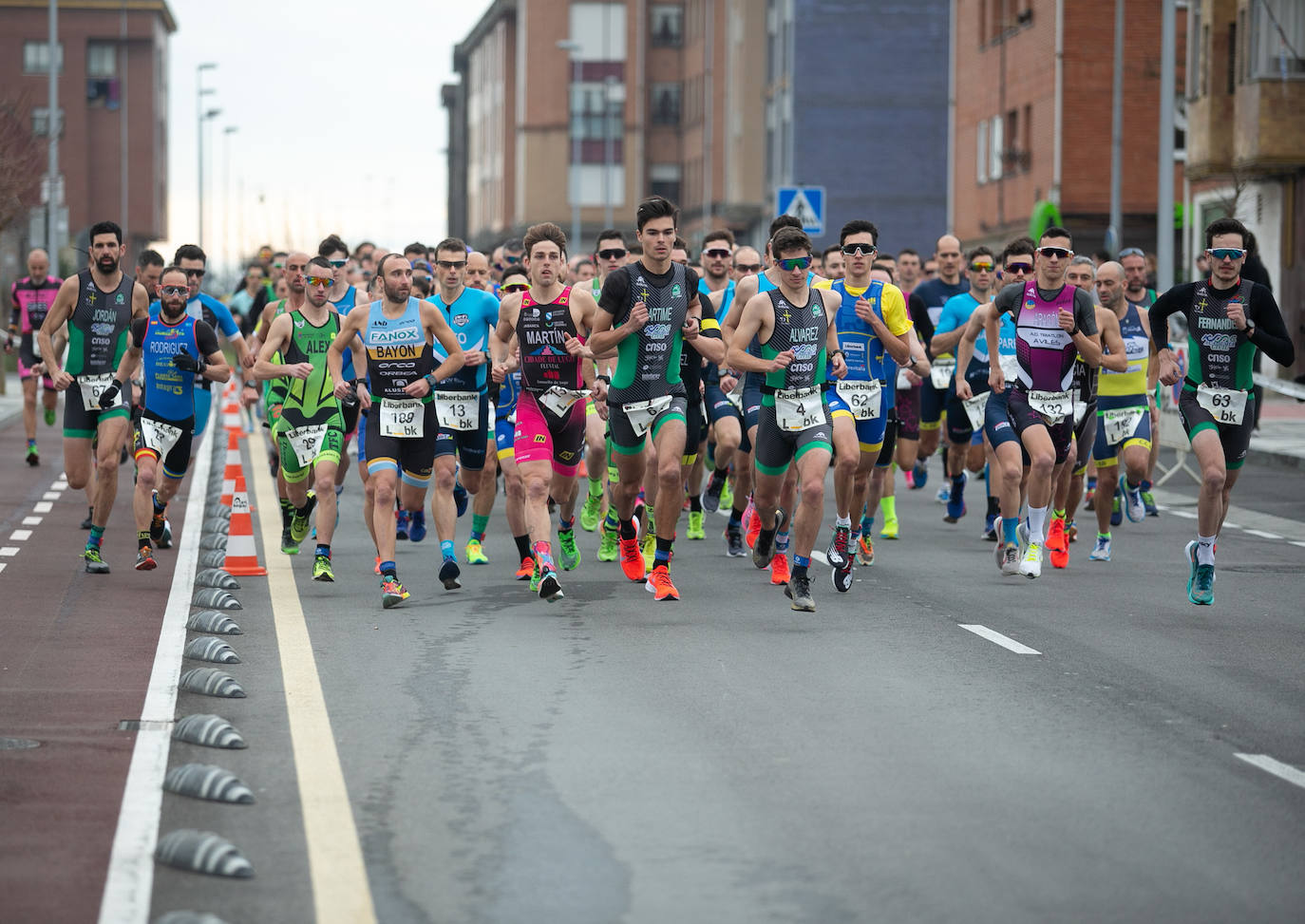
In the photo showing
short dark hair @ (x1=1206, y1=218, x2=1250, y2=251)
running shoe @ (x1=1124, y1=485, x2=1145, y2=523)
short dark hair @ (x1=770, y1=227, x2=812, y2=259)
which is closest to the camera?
short dark hair @ (x1=770, y1=227, x2=812, y2=259)

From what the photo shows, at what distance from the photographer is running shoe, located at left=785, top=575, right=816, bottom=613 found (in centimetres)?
1149

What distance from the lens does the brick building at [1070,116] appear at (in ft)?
148

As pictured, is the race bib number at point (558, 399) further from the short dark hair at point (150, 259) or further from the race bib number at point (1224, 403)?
the short dark hair at point (150, 259)

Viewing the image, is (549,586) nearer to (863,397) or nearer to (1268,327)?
(863,397)

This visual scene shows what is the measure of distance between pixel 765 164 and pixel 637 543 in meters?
61.1

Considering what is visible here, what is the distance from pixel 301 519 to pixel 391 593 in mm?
2428

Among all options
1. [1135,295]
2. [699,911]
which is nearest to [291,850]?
[699,911]

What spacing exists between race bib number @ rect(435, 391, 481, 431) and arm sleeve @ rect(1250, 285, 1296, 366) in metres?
4.57

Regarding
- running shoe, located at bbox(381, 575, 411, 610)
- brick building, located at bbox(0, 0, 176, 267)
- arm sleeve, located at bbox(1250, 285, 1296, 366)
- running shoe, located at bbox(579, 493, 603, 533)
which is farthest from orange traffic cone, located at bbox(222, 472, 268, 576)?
brick building, located at bbox(0, 0, 176, 267)

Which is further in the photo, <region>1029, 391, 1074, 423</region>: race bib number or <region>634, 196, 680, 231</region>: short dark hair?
<region>1029, 391, 1074, 423</region>: race bib number

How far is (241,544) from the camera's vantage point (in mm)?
13367

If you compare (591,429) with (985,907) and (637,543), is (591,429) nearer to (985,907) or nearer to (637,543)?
(637,543)

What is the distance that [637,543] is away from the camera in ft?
42.7

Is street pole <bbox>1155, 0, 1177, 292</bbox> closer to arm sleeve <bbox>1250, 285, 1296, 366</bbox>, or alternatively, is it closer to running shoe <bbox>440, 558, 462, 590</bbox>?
arm sleeve <bbox>1250, 285, 1296, 366</bbox>
